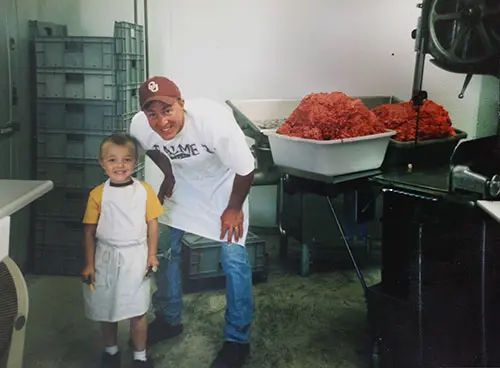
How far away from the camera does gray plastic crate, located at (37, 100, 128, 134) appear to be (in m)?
1.43

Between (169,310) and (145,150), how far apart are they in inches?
16.9

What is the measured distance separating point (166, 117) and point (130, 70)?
144 millimetres

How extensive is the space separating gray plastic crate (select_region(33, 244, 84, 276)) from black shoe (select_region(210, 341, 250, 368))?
0.43m

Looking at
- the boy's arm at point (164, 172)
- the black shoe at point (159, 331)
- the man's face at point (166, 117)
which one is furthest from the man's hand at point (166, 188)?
the black shoe at point (159, 331)

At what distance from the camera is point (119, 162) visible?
142 centimetres

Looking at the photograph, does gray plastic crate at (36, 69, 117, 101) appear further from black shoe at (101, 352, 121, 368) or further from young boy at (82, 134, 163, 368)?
black shoe at (101, 352, 121, 368)

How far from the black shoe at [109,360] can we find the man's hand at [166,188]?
421 mm

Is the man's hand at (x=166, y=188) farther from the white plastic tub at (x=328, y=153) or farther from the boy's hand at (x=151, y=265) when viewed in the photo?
the white plastic tub at (x=328, y=153)

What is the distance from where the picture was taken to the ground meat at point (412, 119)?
1506mm

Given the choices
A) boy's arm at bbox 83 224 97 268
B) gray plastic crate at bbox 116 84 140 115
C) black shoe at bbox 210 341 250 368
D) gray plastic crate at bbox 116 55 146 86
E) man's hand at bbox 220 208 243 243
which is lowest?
black shoe at bbox 210 341 250 368

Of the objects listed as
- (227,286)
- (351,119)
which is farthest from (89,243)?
(351,119)

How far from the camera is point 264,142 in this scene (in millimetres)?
1481

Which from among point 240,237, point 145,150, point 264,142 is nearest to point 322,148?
point 264,142

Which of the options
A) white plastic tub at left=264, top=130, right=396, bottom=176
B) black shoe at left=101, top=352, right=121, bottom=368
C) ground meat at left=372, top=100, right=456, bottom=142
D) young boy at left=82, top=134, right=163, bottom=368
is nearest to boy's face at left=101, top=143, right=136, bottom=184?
young boy at left=82, top=134, right=163, bottom=368
